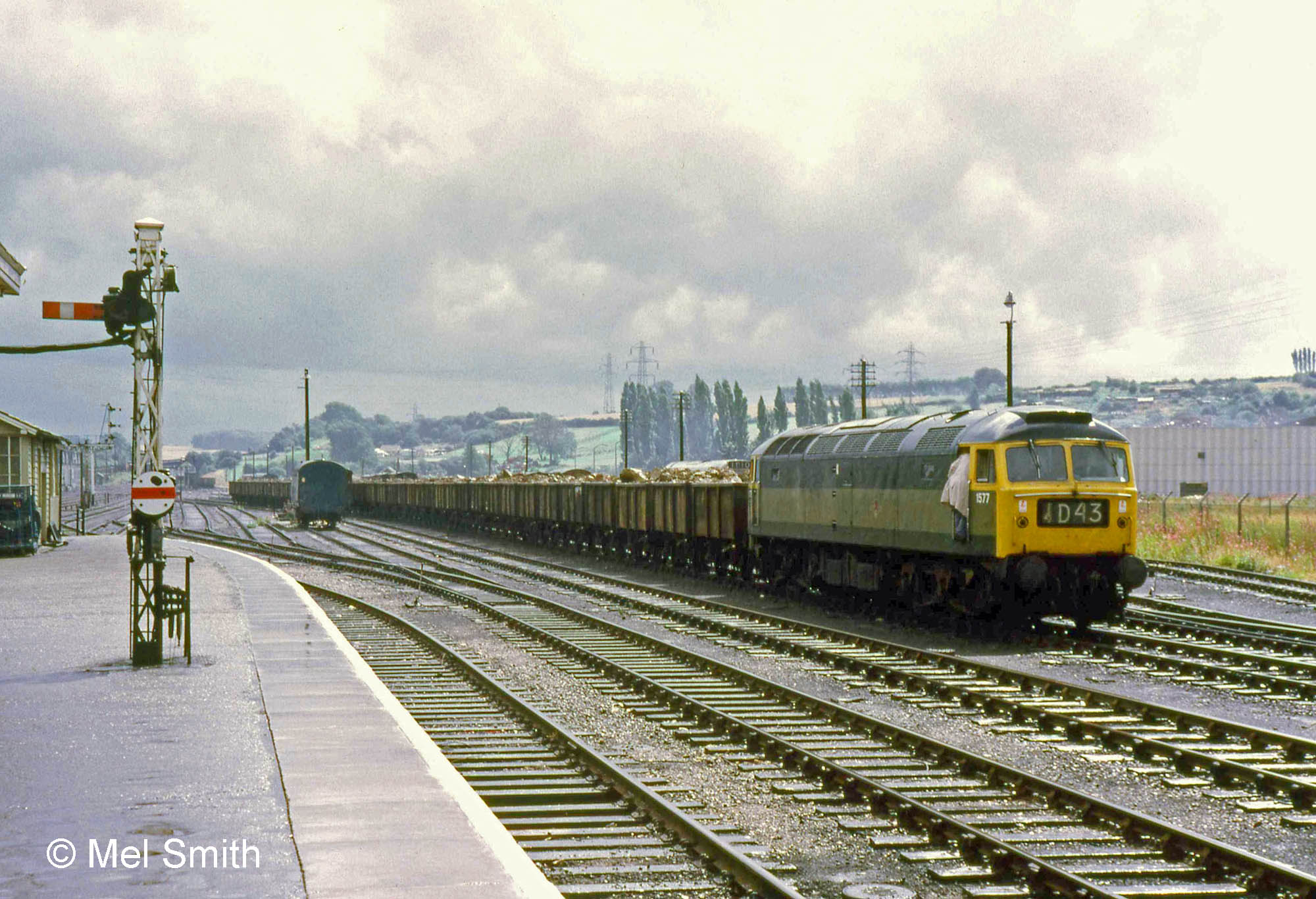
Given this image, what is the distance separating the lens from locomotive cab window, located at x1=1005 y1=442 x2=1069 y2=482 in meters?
19.3

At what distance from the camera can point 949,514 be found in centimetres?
2008

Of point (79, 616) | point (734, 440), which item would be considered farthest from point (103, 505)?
point (79, 616)

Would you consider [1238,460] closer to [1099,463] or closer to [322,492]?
[322,492]

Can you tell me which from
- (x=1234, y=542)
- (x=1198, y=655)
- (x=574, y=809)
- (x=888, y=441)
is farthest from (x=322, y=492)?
(x=574, y=809)

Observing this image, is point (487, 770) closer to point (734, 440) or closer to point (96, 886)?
point (96, 886)

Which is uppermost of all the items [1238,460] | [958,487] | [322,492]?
[1238,460]

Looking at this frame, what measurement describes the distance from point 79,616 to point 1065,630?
14011mm

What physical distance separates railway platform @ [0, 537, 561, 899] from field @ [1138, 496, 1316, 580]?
2284 centimetres

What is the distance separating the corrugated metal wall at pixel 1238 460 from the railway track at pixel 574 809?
3781 inches

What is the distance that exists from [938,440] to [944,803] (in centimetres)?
1178

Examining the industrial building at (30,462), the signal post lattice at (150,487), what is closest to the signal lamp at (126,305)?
the signal post lattice at (150,487)

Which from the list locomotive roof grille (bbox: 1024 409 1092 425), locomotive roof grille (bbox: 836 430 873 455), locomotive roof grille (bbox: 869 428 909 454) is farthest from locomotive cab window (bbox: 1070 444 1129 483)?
locomotive roof grille (bbox: 836 430 873 455)

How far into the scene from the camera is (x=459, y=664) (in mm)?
17047

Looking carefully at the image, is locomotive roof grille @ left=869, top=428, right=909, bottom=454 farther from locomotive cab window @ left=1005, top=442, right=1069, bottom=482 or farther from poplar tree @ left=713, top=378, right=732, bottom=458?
poplar tree @ left=713, top=378, right=732, bottom=458
